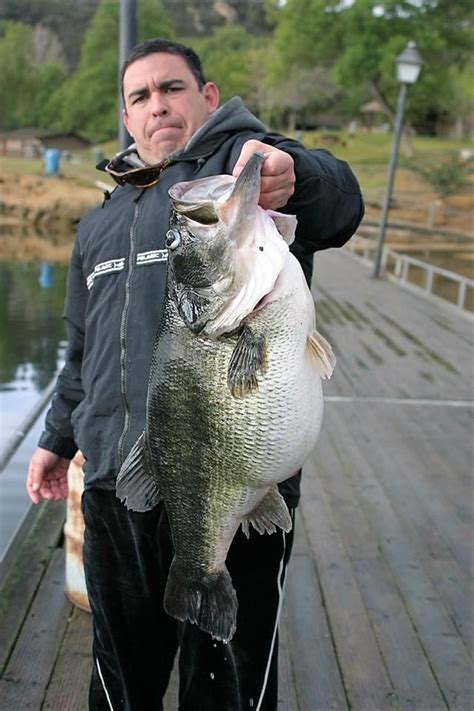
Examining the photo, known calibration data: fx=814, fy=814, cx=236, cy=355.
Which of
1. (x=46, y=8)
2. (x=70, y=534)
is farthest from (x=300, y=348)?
(x=46, y=8)

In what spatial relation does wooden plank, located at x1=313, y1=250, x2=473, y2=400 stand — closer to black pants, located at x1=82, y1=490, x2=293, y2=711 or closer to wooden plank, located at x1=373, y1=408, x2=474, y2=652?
wooden plank, located at x1=373, y1=408, x2=474, y2=652

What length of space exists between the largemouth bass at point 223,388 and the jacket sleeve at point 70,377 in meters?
0.53

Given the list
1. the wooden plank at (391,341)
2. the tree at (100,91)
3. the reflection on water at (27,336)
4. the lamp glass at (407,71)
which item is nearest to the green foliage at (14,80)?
the tree at (100,91)

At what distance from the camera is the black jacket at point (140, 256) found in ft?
6.50

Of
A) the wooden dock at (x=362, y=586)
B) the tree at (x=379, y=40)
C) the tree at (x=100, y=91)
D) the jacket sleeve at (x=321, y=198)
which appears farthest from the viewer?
the tree at (x=100, y=91)

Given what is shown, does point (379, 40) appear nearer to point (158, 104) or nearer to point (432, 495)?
point (432, 495)

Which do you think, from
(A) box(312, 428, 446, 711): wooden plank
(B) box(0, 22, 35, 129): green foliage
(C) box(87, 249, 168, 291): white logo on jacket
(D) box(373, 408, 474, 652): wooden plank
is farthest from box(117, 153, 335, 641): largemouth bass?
(B) box(0, 22, 35, 129): green foliage

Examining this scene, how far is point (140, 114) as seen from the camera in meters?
2.17

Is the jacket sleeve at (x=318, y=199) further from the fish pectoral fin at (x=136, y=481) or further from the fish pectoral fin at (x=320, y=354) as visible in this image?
the fish pectoral fin at (x=136, y=481)

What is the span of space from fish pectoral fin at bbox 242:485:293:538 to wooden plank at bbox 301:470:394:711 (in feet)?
3.90

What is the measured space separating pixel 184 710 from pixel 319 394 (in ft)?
3.04

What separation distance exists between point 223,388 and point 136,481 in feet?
1.17

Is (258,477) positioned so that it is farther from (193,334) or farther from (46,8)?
(46,8)

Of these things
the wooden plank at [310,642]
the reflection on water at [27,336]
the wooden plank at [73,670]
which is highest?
the wooden plank at [310,642]
